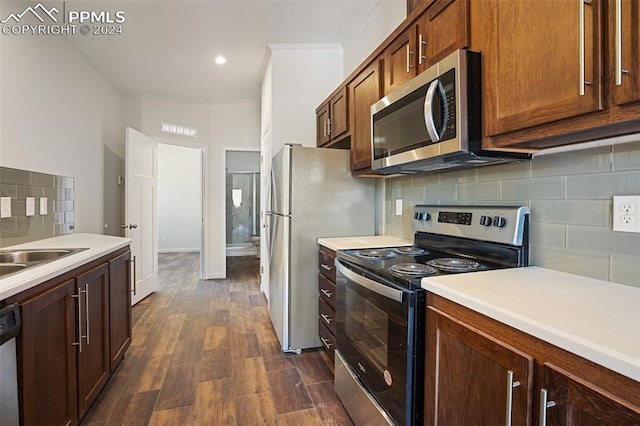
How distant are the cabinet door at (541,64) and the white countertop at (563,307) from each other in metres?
0.54

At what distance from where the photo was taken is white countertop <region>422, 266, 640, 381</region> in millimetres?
654

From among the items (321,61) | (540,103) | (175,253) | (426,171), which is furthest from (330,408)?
(175,253)

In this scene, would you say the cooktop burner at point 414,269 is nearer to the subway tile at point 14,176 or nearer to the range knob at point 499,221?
the range knob at point 499,221

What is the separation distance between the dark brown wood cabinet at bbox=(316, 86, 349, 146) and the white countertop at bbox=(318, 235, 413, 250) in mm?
825

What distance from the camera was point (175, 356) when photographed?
251 centimetres

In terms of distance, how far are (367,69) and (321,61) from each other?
133 centimetres

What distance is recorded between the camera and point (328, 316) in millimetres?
2311

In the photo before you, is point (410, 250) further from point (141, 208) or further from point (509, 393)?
point (141, 208)

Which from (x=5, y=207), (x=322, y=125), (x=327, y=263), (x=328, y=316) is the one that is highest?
(x=322, y=125)

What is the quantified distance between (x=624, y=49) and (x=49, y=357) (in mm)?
2193

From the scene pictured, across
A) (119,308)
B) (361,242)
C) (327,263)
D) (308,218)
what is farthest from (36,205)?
(361,242)

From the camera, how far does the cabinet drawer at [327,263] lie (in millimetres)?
2210

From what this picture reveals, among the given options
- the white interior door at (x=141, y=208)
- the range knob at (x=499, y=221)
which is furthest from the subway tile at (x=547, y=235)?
the white interior door at (x=141, y=208)

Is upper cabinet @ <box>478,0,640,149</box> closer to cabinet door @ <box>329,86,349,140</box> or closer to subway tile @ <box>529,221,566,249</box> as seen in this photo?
subway tile @ <box>529,221,566,249</box>
